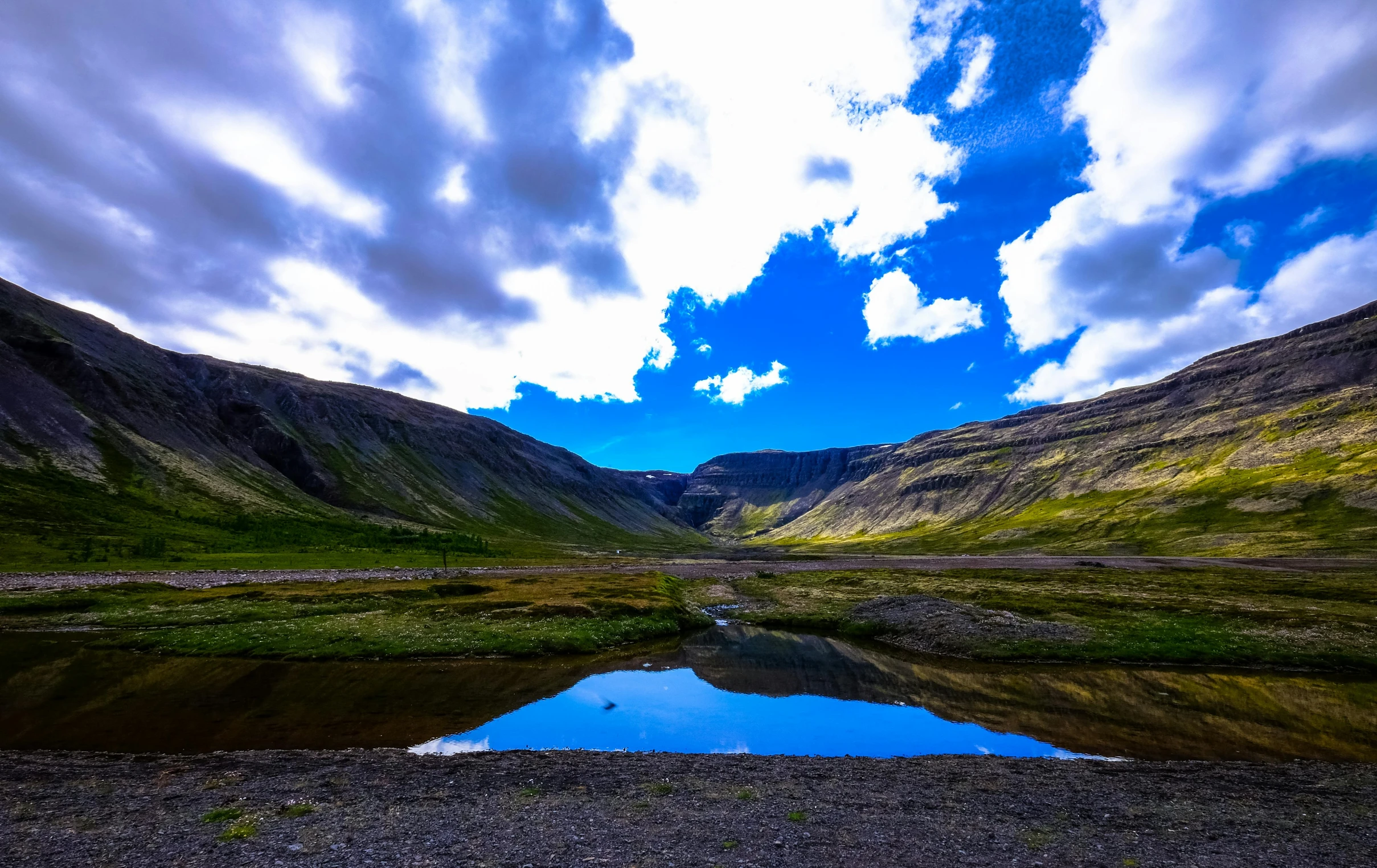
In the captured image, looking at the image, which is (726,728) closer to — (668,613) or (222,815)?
(222,815)

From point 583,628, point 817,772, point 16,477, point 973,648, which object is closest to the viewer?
point 817,772

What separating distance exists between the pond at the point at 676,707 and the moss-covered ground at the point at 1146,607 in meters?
2.77

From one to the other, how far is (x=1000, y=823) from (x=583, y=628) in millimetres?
37716

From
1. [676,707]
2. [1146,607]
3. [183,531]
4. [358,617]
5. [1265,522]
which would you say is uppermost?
[1265,522]

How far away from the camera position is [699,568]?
138750 mm

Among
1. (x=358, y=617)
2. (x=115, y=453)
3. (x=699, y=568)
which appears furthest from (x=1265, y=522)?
(x=115, y=453)

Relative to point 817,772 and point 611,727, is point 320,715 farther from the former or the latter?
point 817,772

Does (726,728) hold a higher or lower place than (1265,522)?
lower

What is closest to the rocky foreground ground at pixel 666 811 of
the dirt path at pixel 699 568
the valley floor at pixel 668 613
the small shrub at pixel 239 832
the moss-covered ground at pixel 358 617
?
the small shrub at pixel 239 832

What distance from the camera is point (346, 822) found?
16.0m

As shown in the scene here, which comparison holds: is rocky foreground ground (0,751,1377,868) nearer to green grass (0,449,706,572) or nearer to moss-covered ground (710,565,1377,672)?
moss-covered ground (710,565,1377,672)

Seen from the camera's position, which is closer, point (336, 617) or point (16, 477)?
point (336, 617)

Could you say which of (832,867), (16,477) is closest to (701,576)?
(832,867)

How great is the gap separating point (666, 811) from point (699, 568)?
123108mm
